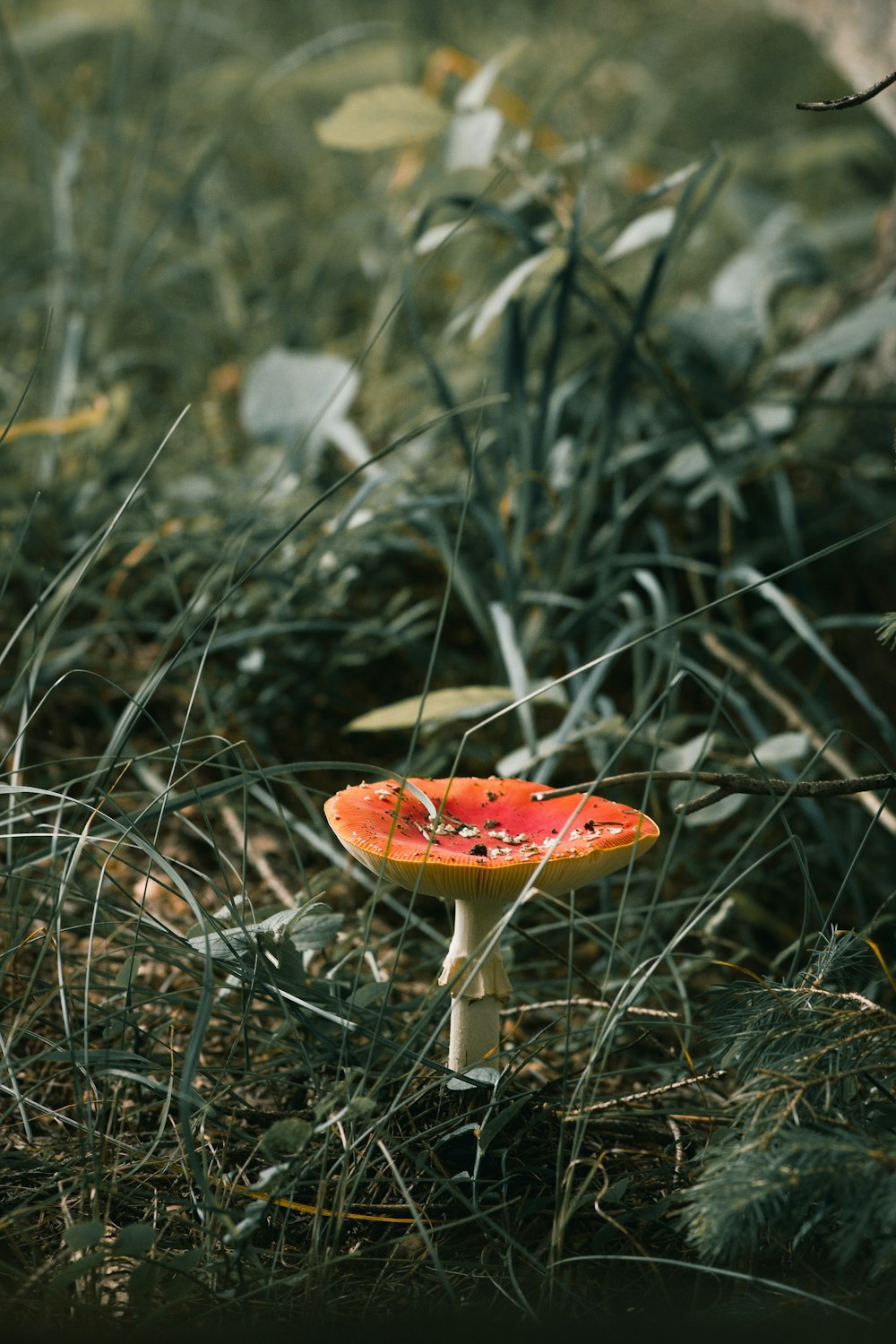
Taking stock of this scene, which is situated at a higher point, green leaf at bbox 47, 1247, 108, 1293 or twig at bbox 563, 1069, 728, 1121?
green leaf at bbox 47, 1247, 108, 1293

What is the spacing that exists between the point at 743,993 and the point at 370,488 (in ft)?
3.00

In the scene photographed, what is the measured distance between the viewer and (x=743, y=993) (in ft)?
2.97

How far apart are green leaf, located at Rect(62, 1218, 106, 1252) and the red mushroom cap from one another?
347 mm

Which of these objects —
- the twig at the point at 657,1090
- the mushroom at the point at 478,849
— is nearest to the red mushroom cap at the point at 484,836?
the mushroom at the point at 478,849

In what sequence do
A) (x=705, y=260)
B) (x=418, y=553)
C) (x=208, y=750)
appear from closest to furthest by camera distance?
(x=208, y=750) → (x=418, y=553) → (x=705, y=260)

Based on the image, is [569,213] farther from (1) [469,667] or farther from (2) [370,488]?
(1) [469,667]

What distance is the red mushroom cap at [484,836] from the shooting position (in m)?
0.92

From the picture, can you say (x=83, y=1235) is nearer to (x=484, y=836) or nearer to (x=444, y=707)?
(x=484, y=836)

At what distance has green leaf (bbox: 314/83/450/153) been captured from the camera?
173 centimetres

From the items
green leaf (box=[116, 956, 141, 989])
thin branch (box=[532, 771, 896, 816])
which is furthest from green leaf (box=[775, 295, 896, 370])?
green leaf (box=[116, 956, 141, 989])

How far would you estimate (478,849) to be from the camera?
98 centimetres

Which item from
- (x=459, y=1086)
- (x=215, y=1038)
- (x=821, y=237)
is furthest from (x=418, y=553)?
(x=821, y=237)

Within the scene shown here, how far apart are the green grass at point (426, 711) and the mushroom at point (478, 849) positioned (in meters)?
0.05

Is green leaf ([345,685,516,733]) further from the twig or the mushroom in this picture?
the twig
